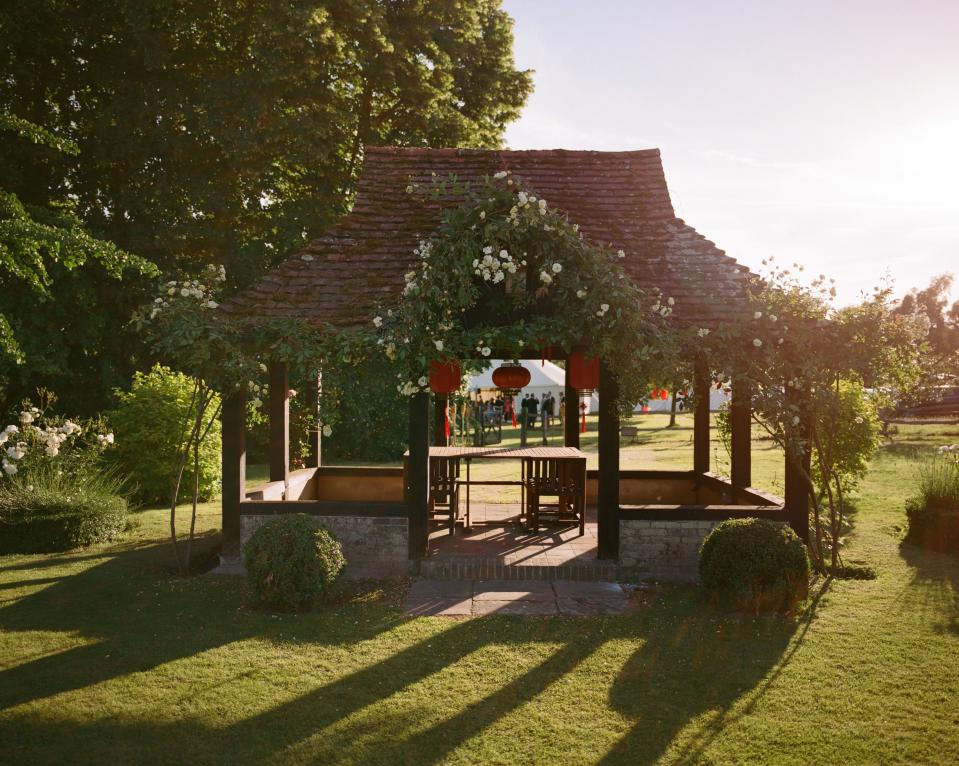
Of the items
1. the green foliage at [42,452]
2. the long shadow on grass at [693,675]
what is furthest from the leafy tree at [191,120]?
the long shadow on grass at [693,675]

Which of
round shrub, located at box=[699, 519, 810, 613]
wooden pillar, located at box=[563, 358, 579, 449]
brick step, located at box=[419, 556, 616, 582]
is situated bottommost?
brick step, located at box=[419, 556, 616, 582]

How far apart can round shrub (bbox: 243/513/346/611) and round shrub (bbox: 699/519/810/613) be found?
3.90m

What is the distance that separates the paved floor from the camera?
7.53 metres

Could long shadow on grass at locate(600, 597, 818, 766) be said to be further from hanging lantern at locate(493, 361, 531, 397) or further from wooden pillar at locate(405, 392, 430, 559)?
hanging lantern at locate(493, 361, 531, 397)

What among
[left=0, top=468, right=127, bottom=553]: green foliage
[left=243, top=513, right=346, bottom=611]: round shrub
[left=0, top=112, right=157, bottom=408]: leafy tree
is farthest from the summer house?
[left=0, top=112, right=157, bottom=408]: leafy tree

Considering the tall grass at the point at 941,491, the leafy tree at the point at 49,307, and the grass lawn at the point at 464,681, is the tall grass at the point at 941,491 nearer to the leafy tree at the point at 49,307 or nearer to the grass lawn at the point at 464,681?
the grass lawn at the point at 464,681

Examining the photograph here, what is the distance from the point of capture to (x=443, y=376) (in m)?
8.51

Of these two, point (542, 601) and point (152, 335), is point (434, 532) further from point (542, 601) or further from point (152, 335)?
point (152, 335)

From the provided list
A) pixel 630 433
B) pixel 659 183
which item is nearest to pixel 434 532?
pixel 659 183

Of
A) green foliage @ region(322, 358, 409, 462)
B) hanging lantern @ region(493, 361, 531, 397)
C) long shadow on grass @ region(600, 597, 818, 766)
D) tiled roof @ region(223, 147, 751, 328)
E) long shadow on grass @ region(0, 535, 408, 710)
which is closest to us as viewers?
long shadow on grass @ region(600, 597, 818, 766)

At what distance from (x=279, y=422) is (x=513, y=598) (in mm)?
4577

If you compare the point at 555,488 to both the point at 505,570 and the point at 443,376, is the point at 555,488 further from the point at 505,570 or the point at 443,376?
the point at 443,376

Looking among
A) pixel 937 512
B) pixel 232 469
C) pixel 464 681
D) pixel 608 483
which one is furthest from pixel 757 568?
pixel 232 469

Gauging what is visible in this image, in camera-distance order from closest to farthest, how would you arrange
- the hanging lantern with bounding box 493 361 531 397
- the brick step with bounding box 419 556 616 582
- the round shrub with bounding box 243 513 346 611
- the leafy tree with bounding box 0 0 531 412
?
the round shrub with bounding box 243 513 346 611 → the brick step with bounding box 419 556 616 582 → the hanging lantern with bounding box 493 361 531 397 → the leafy tree with bounding box 0 0 531 412
